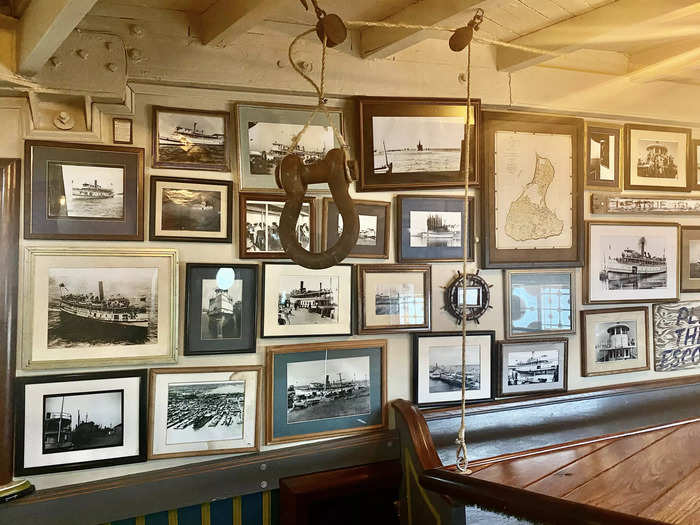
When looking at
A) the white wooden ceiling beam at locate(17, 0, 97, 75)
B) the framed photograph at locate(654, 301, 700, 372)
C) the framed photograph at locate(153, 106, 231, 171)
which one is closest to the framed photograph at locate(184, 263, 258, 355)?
the framed photograph at locate(153, 106, 231, 171)

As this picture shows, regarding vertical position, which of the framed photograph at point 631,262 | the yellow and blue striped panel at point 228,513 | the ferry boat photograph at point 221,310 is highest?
the framed photograph at point 631,262

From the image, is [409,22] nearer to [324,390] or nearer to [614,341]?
[324,390]

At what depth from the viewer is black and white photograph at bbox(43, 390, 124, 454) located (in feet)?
6.42

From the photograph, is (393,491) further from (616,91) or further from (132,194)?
(616,91)

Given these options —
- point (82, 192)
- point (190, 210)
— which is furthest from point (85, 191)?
point (190, 210)

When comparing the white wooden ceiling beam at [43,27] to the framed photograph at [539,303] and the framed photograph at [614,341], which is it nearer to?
the framed photograph at [539,303]

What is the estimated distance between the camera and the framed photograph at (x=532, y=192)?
2578mm

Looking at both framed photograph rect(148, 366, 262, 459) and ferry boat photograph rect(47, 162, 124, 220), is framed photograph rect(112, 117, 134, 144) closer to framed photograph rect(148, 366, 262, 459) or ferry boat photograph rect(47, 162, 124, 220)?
ferry boat photograph rect(47, 162, 124, 220)

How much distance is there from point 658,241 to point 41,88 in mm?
2544

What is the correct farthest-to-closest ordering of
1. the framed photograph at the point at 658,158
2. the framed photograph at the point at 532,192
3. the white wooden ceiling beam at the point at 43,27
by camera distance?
the framed photograph at the point at 658,158, the framed photograph at the point at 532,192, the white wooden ceiling beam at the point at 43,27

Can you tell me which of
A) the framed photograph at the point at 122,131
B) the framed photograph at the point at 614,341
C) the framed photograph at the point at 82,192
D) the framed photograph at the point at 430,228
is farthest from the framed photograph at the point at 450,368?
the framed photograph at the point at 122,131

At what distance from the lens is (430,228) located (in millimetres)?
2500

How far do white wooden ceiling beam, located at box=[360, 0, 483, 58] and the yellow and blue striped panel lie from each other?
160 centimetres

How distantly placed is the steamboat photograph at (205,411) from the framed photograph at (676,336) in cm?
192
